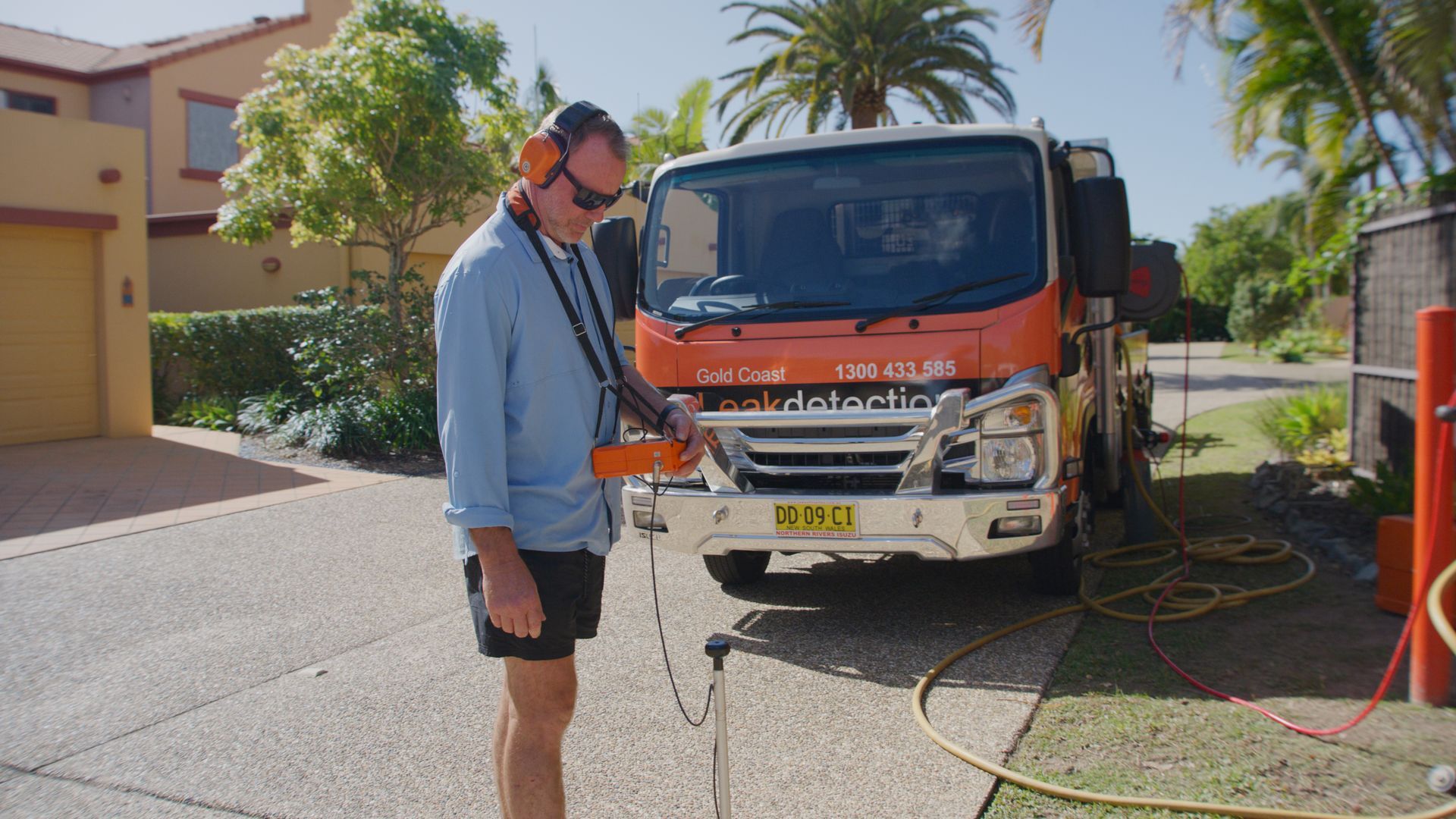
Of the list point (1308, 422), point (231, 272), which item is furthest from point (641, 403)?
point (231, 272)

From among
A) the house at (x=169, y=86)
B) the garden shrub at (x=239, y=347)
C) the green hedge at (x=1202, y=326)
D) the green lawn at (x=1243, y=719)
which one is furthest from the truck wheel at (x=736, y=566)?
the green hedge at (x=1202, y=326)

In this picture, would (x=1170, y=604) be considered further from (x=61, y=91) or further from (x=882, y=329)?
(x=61, y=91)

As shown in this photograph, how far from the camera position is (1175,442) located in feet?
41.9

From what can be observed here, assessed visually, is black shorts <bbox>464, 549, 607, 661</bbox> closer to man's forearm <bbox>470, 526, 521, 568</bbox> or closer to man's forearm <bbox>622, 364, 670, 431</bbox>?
man's forearm <bbox>470, 526, 521, 568</bbox>

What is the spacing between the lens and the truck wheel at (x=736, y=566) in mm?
6004

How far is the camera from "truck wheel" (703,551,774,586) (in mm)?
6004

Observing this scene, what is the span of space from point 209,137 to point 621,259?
2261 cm

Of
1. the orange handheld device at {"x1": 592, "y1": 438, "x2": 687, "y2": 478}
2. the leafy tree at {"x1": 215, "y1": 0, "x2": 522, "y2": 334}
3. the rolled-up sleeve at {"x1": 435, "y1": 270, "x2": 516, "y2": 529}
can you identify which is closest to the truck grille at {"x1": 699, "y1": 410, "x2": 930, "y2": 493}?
the orange handheld device at {"x1": 592, "y1": 438, "x2": 687, "y2": 478}

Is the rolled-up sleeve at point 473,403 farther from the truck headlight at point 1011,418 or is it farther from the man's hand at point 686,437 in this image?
the truck headlight at point 1011,418

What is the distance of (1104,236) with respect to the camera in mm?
5004

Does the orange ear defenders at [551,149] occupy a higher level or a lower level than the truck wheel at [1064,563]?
higher

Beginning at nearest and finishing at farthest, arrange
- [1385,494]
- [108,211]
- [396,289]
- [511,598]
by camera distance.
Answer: [511,598]
[1385,494]
[108,211]
[396,289]

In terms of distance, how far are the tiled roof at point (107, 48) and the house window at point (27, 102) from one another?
2.39ft

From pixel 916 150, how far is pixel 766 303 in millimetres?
1079
